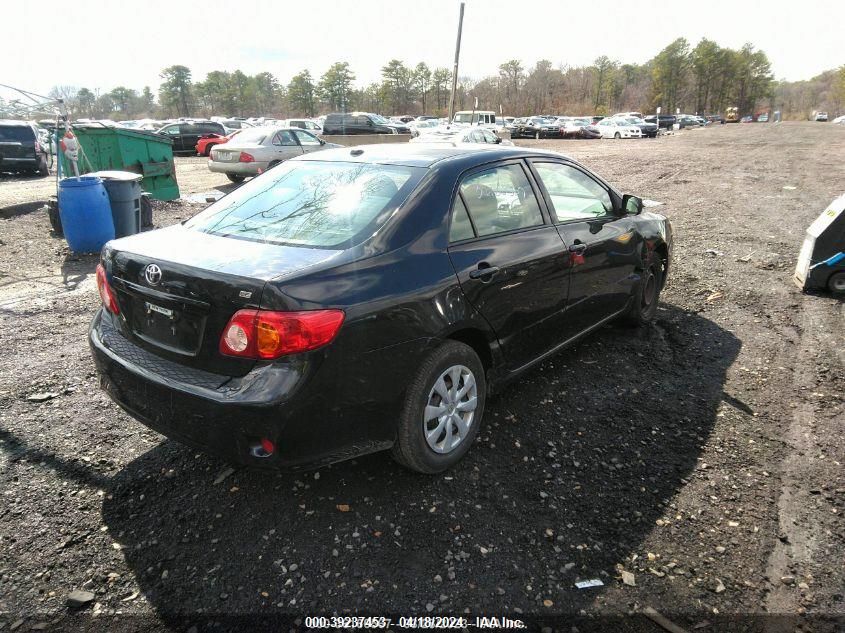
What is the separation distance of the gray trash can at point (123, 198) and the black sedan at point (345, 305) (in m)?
5.70

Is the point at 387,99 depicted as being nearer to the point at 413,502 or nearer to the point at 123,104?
the point at 123,104

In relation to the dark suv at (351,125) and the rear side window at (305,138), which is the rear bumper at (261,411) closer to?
the rear side window at (305,138)

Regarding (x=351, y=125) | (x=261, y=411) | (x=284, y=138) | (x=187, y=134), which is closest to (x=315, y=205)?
(x=261, y=411)

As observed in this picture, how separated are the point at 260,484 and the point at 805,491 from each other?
2.85 m

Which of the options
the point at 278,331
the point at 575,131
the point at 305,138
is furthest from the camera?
the point at 575,131

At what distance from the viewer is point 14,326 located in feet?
16.8

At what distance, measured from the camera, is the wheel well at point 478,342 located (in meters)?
3.06

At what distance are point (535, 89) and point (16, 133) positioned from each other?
3700 inches

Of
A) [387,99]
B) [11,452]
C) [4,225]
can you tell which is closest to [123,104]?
[387,99]

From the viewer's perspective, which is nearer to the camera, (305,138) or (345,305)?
(345,305)

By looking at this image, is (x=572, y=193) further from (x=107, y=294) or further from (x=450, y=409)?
(x=107, y=294)

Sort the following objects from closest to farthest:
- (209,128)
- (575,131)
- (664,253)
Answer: (664,253) < (209,128) < (575,131)

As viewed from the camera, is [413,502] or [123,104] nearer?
[413,502]

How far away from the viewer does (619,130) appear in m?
45.2
